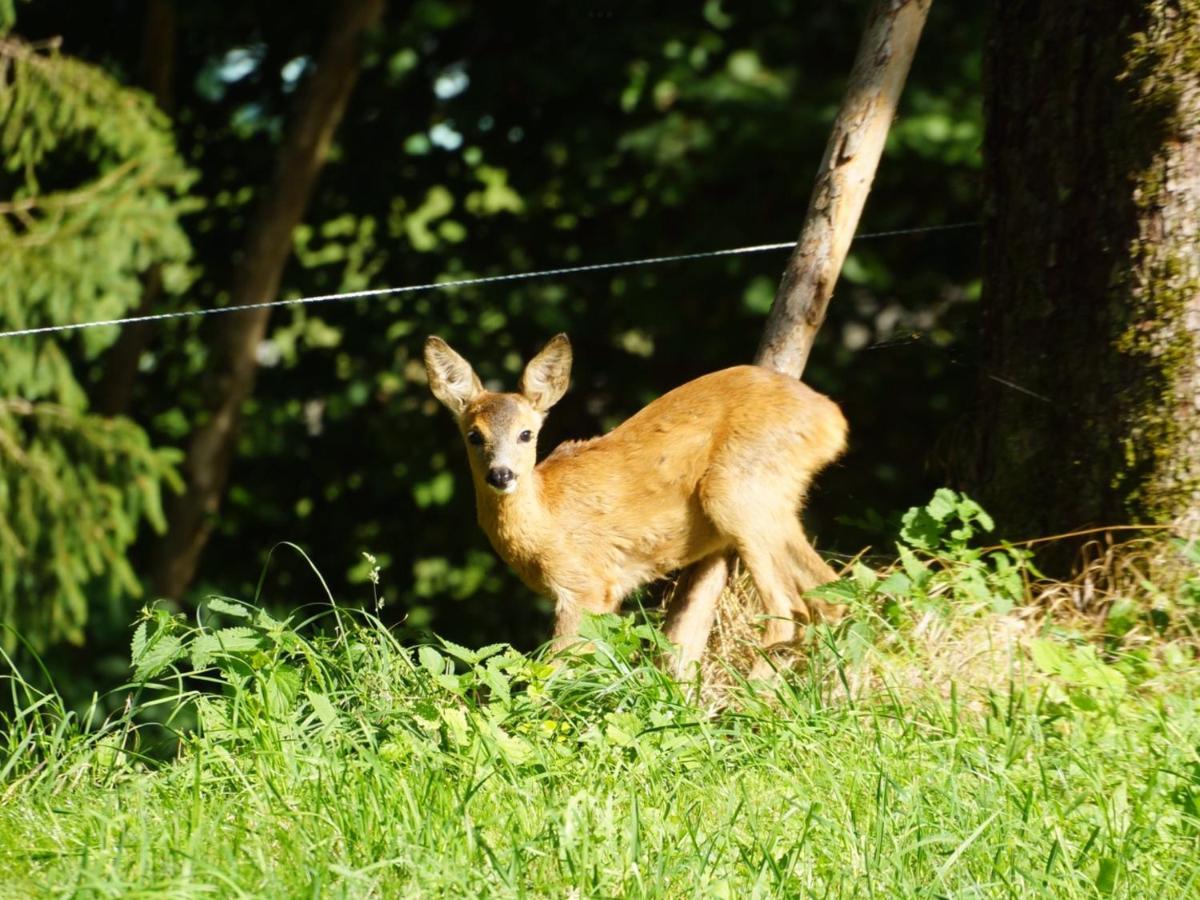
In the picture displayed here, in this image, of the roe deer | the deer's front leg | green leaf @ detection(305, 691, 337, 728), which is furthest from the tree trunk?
green leaf @ detection(305, 691, 337, 728)

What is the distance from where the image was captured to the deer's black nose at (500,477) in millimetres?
5387

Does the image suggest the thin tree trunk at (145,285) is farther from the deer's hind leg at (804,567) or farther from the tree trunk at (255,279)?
the deer's hind leg at (804,567)

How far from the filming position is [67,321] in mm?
7426

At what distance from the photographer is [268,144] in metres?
9.77

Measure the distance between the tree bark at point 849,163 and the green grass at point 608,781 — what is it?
48.1 inches

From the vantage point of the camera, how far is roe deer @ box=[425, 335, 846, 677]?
525 centimetres

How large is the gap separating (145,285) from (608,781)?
683 cm

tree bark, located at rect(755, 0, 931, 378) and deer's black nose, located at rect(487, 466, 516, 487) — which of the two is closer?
tree bark, located at rect(755, 0, 931, 378)

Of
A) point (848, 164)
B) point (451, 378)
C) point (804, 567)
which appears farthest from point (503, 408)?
point (848, 164)

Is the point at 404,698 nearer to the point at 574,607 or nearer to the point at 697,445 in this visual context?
the point at 574,607

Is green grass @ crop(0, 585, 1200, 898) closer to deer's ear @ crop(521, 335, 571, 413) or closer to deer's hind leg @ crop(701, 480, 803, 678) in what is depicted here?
deer's hind leg @ crop(701, 480, 803, 678)

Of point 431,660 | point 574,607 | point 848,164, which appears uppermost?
point 848,164

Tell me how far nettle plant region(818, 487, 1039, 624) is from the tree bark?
770mm

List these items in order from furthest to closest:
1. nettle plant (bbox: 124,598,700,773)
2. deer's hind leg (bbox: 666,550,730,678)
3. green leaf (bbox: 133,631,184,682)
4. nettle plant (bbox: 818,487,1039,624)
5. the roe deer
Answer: the roe deer < deer's hind leg (bbox: 666,550,730,678) < nettle plant (bbox: 818,487,1039,624) < green leaf (bbox: 133,631,184,682) < nettle plant (bbox: 124,598,700,773)
